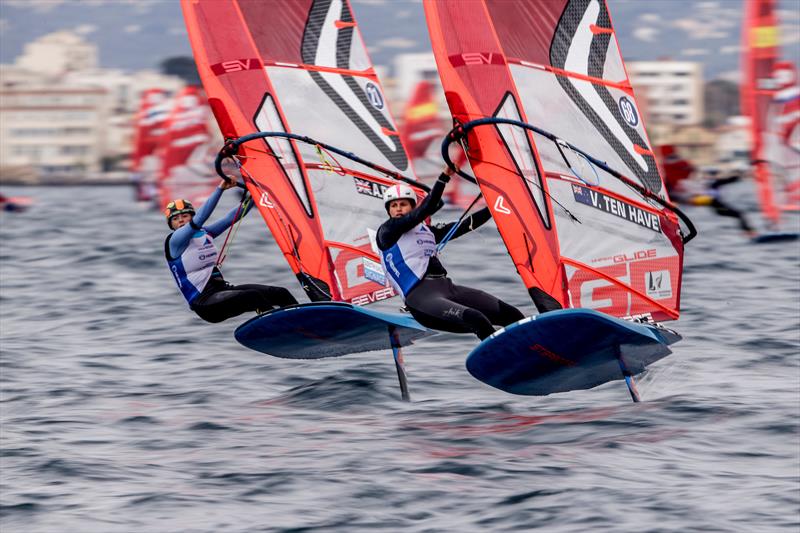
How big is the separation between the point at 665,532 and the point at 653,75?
161 metres

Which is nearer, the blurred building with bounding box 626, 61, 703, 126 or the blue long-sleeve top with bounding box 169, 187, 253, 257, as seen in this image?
the blue long-sleeve top with bounding box 169, 187, 253, 257

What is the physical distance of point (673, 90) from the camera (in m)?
152

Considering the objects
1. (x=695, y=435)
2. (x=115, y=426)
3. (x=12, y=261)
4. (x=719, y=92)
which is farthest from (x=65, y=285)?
(x=719, y=92)

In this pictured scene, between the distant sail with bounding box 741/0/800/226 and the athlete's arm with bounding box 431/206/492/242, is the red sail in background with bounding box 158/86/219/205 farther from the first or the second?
the athlete's arm with bounding box 431/206/492/242

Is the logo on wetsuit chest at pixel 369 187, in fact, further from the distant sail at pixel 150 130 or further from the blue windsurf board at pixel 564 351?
the distant sail at pixel 150 130

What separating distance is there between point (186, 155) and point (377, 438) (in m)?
26.4

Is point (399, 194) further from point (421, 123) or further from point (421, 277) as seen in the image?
point (421, 123)

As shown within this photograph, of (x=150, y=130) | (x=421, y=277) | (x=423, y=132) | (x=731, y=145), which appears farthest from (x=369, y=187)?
(x=731, y=145)

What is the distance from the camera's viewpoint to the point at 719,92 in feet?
456

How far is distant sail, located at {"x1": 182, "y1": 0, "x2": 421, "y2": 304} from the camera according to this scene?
498 inches

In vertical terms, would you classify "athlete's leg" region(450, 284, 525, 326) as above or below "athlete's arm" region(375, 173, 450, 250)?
below

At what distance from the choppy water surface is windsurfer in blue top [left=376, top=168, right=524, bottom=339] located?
70 cm

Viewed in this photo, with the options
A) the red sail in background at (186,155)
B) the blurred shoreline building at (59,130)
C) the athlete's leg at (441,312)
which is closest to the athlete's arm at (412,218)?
the athlete's leg at (441,312)

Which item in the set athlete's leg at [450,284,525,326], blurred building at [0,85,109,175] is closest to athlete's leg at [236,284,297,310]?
athlete's leg at [450,284,525,326]
